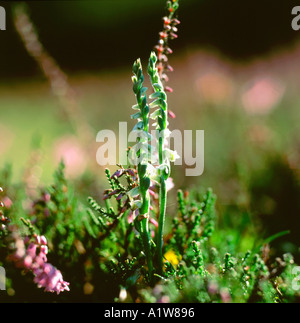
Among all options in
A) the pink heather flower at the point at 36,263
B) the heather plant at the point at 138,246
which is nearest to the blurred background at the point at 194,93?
the heather plant at the point at 138,246

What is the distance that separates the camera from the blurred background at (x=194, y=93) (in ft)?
3.98

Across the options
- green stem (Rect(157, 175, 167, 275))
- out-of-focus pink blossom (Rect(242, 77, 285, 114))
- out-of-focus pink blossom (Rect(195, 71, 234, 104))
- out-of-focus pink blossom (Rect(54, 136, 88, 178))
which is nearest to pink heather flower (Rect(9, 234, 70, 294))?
green stem (Rect(157, 175, 167, 275))

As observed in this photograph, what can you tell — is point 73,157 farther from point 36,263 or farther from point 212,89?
point 36,263

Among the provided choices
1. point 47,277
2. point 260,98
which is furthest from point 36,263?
point 260,98

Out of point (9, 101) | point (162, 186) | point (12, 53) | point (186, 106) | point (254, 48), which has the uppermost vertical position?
point (12, 53)

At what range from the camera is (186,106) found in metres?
2.25

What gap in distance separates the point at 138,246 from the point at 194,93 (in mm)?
1703

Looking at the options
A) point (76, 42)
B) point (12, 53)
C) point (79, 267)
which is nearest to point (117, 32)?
point (76, 42)

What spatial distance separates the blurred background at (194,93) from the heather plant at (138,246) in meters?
0.16

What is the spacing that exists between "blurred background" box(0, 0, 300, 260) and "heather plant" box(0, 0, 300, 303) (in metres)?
0.16

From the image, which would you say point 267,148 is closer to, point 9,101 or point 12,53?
point 9,101

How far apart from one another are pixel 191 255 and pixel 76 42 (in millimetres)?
3527

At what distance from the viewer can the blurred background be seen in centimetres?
121

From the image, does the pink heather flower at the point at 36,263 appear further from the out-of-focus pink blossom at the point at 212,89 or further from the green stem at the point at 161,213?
the out-of-focus pink blossom at the point at 212,89
